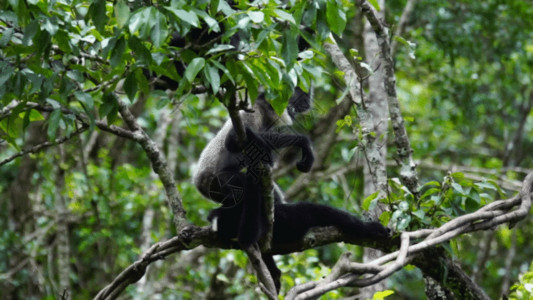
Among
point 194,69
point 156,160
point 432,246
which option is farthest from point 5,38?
point 432,246

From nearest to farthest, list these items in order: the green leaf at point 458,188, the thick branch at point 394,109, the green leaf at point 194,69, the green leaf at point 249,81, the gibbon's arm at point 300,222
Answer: the green leaf at point 194,69, the green leaf at point 249,81, the green leaf at point 458,188, the gibbon's arm at point 300,222, the thick branch at point 394,109

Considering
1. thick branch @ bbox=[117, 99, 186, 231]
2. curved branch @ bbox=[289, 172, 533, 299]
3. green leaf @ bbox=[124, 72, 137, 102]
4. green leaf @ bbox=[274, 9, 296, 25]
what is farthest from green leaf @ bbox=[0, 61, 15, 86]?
curved branch @ bbox=[289, 172, 533, 299]

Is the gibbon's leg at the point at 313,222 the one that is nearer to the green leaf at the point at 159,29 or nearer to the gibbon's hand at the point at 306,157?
the gibbon's hand at the point at 306,157

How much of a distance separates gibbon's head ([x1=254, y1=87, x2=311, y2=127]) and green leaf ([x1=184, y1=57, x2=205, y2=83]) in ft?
6.93

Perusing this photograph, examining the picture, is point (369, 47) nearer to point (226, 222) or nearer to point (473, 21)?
point (473, 21)

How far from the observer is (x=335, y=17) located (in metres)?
2.72

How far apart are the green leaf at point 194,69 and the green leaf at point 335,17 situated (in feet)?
2.00

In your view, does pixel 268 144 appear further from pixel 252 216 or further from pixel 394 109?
pixel 394 109

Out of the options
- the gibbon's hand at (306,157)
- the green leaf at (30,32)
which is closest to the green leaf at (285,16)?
the green leaf at (30,32)

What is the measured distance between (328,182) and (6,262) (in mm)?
5242

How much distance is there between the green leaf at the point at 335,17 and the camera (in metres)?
2.71

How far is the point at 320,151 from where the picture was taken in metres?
9.69

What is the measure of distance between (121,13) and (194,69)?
38cm

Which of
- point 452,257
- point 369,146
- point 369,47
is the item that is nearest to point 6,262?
point 369,47
